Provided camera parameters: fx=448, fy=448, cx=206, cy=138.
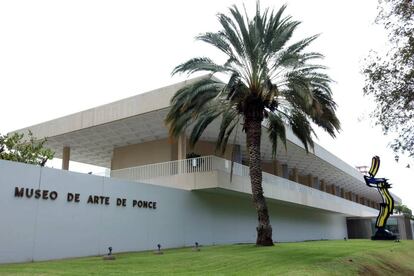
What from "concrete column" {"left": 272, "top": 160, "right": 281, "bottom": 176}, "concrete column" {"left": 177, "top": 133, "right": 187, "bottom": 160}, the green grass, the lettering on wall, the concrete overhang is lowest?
the green grass

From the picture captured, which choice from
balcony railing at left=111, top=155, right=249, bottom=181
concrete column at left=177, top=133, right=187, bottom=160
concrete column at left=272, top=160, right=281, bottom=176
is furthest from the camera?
concrete column at left=272, top=160, right=281, bottom=176

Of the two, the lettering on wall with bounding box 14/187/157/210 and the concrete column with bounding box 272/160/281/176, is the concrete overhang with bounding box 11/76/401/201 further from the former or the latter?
the lettering on wall with bounding box 14/187/157/210

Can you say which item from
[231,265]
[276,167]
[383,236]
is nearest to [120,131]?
→ [231,265]

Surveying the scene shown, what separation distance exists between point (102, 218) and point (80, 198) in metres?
1.45

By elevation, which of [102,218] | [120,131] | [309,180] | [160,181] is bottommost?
[102,218]

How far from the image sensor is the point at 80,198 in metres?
17.1

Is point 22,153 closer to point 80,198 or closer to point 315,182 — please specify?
point 80,198

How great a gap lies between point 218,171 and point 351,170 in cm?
2809

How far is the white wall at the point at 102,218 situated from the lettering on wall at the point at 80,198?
0.11m

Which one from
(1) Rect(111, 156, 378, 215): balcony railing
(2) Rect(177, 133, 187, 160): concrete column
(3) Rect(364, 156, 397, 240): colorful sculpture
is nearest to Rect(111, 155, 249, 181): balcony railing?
(1) Rect(111, 156, 378, 215): balcony railing

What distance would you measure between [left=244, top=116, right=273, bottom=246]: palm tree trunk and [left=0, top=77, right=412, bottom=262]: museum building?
243 centimetres

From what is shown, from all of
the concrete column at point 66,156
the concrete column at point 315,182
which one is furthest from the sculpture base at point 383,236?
the concrete column at point 66,156

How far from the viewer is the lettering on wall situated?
15.1m

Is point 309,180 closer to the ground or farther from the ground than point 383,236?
farther from the ground
